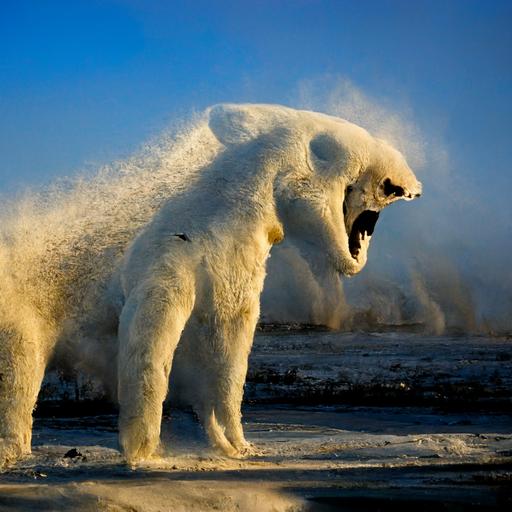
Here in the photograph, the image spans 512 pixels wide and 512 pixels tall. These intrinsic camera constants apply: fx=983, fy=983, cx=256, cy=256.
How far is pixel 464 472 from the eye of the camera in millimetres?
9125

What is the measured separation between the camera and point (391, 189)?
1100cm

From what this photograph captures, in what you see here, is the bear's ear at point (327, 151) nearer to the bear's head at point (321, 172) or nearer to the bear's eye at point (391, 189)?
the bear's head at point (321, 172)

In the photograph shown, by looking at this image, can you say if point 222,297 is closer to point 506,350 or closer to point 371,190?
point 371,190

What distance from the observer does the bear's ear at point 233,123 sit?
10.4 metres

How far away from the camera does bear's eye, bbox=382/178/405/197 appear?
430 inches

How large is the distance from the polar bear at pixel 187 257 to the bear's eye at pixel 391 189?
0.7 inches

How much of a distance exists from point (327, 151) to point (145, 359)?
10.0 feet

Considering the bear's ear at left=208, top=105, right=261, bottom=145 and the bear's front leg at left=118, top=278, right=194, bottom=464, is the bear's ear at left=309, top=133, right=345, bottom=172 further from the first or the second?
the bear's front leg at left=118, top=278, right=194, bottom=464

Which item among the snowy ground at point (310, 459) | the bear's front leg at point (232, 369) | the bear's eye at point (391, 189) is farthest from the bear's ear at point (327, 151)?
the snowy ground at point (310, 459)

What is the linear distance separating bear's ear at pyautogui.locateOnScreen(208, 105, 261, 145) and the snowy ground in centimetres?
314

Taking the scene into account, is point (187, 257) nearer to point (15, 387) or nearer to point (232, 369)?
point (232, 369)

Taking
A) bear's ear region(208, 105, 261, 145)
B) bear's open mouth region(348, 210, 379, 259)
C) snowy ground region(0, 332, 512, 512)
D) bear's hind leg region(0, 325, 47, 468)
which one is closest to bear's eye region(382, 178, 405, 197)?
bear's open mouth region(348, 210, 379, 259)

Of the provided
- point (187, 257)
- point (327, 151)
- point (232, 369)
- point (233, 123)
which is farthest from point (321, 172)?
point (232, 369)

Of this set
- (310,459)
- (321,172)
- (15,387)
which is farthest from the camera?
(321,172)
